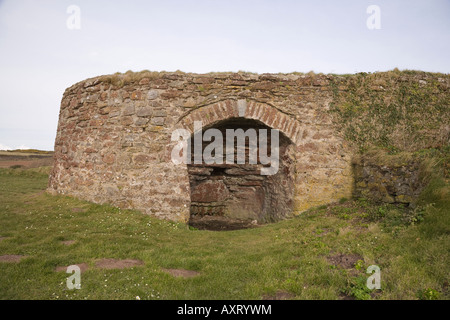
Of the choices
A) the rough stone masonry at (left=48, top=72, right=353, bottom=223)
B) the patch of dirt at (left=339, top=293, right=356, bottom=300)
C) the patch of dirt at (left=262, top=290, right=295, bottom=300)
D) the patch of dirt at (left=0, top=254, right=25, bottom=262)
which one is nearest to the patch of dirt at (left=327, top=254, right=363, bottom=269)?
the patch of dirt at (left=339, top=293, right=356, bottom=300)

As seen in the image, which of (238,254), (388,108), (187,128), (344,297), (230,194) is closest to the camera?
(344,297)

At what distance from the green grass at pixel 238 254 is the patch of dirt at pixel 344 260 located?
0.09m

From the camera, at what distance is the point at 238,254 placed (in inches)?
185

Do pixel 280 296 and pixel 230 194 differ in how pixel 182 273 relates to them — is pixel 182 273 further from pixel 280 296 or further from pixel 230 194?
pixel 230 194

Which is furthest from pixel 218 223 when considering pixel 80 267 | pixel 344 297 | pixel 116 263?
pixel 344 297

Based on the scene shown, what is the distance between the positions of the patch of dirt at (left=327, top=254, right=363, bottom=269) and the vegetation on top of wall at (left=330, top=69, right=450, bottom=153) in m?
4.04

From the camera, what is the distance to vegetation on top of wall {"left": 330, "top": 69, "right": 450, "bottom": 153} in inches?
285

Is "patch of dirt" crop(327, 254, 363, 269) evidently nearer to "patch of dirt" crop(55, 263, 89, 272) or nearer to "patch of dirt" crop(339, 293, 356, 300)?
"patch of dirt" crop(339, 293, 356, 300)

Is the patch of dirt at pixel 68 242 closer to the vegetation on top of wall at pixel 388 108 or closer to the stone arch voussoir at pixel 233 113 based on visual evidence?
the stone arch voussoir at pixel 233 113

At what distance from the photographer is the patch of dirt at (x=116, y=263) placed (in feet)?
12.8

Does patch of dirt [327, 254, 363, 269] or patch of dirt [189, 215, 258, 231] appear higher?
patch of dirt [327, 254, 363, 269]

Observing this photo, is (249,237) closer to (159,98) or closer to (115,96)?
(159,98)

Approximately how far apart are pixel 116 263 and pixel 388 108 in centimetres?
710

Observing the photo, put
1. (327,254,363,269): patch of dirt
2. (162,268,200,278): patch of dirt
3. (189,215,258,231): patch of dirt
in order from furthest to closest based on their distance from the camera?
1. (189,215,258,231): patch of dirt
2. (162,268,200,278): patch of dirt
3. (327,254,363,269): patch of dirt
